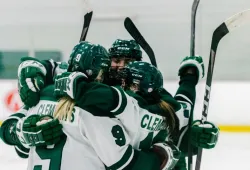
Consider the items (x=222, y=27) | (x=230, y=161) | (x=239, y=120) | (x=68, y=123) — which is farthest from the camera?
(x=239, y=120)

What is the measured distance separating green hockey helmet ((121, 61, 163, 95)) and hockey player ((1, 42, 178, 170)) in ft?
0.35

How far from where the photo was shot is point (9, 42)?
510 cm

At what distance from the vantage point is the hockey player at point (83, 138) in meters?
1.93

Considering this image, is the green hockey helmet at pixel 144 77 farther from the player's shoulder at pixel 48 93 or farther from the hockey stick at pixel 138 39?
the hockey stick at pixel 138 39

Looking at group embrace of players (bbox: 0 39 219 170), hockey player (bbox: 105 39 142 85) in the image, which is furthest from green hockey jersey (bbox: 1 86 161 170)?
hockey player (bbox: 105 39 142 85)

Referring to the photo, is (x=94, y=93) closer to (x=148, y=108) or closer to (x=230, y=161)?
(x=148, y=108)

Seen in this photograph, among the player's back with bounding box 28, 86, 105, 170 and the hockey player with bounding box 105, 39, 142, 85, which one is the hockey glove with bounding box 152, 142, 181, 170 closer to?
the player's back with bounding box 28, 86, 105, 170

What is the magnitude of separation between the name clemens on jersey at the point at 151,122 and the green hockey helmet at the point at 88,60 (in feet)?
0.82

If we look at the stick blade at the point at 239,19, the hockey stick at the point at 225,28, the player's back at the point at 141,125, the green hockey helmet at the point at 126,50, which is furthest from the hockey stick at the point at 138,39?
the player's back at the point at 141,125

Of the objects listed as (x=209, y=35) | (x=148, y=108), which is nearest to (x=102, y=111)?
(x=148, y=108)

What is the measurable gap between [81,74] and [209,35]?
3170 millimetres

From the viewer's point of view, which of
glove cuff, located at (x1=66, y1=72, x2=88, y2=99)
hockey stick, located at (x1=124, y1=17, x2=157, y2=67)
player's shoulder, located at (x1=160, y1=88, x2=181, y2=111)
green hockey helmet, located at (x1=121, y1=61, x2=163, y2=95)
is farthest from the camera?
hockey stick, located at (x1=124, y1=17, x2=157, y2=67)

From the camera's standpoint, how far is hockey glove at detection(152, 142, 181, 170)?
210 centimetres

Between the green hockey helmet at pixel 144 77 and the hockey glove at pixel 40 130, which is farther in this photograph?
the green hockey helmet at pixel 144 77
